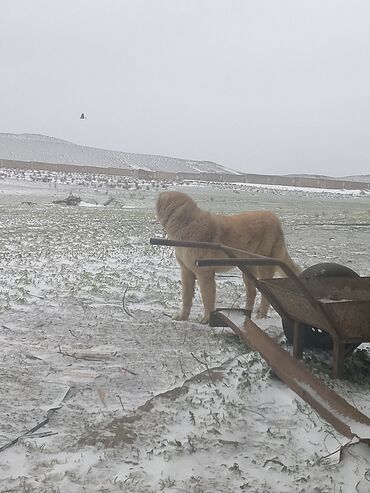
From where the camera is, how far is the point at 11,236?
13.4m

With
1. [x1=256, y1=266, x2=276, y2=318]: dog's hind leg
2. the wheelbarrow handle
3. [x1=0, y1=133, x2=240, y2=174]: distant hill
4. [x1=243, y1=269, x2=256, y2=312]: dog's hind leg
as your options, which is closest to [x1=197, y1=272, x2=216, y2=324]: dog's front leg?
[x1=243, y1=269, x2=256, y2=312]: dog's hind leg

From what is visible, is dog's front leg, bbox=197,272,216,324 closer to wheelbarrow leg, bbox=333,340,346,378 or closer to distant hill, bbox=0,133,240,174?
wheelbarrow leg, bbox=333,340,346,378

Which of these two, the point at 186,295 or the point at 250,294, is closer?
the point at 186,295

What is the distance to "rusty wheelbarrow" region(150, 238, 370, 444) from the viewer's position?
3.52 metres

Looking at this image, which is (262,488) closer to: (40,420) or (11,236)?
(40,420)

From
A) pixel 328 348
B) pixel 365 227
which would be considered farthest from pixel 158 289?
pixel 365 227

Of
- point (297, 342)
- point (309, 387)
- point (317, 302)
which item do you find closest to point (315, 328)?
point (297, 342)

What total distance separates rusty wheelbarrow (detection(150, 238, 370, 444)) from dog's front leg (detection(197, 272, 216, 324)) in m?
1.09

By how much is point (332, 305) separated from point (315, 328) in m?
0.85

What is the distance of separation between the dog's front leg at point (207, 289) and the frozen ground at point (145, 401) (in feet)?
0.83

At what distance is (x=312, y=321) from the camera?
461cm

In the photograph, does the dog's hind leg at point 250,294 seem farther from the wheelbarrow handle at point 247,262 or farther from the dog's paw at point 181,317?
the wheelbarrow handle at point 247,262

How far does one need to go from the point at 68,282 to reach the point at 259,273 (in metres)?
2.96

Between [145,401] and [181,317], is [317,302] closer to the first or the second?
[145,401]
